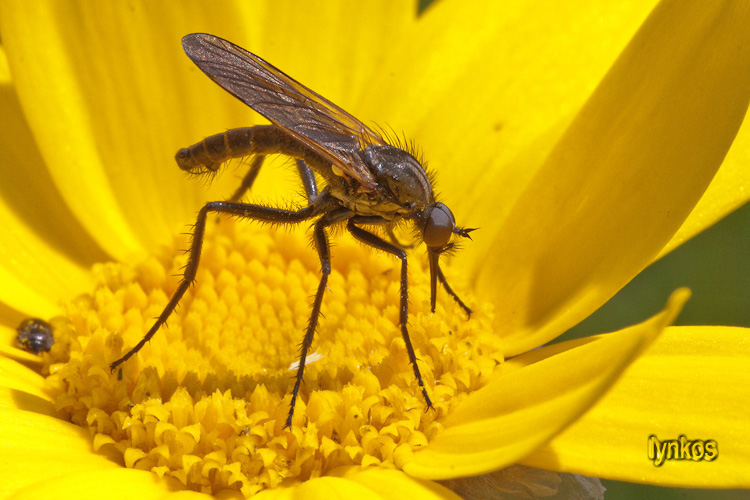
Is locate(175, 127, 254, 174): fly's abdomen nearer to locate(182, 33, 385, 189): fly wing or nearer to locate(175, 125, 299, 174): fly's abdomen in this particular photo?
locate(175, 125, 299, 174): fly's abdomen

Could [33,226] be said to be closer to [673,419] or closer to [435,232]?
[435,232]

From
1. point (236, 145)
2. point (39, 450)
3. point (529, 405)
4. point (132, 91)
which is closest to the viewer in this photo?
point (529, 405)

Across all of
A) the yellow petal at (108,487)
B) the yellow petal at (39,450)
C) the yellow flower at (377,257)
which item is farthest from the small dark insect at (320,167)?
the yellow petal at (108,487)

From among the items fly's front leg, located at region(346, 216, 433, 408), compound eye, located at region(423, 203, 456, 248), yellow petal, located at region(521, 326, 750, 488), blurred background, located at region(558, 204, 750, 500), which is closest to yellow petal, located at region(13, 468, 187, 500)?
fly's front leg, located at region(346, 216, 433, 408)

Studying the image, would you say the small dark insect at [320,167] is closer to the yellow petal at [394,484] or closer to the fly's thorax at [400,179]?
the fly's thorax at [400,179]

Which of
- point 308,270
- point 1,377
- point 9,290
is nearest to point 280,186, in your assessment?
point 308,270

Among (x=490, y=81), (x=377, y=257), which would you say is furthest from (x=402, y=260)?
(x=490, y=81)
